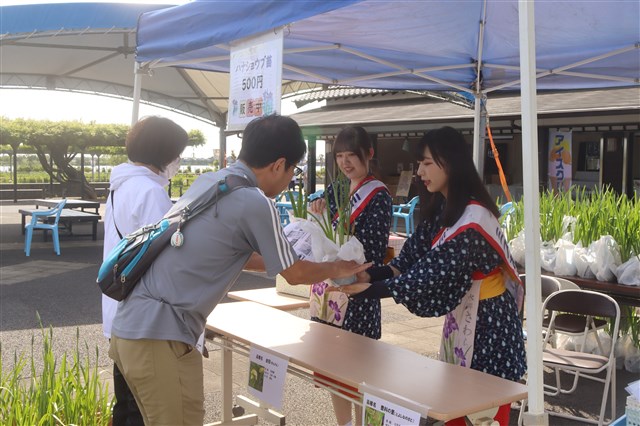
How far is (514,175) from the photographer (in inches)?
600

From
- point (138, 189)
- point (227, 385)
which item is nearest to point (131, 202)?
point (138, 189)

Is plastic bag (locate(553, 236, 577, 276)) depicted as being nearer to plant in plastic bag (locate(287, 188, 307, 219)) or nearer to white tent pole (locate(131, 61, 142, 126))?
plant in plastic bag (locate(287, 188, 307, 219))

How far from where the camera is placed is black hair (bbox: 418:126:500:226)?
2.45m

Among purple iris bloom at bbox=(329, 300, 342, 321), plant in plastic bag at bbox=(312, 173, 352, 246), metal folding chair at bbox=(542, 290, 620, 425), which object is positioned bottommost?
A: metal folding chair at bbox=(542, 290, 620, 425)

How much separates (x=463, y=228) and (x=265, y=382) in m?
1.03

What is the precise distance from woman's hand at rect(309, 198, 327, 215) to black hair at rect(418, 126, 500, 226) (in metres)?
0.77

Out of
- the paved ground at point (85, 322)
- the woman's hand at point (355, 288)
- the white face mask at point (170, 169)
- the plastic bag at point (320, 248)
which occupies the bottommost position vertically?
the paved ground at point (85, 322)

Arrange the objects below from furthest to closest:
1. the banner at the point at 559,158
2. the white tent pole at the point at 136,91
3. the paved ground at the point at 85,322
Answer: the banner at the point at 559,158 < the paved ground at the point at 85,322 < the white tent pole at the point at 136,91

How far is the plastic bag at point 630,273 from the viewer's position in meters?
4.39

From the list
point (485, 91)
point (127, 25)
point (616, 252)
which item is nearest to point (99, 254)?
point (127, 25)

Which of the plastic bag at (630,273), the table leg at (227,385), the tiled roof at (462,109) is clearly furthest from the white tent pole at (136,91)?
the tiled roof at (462,109)

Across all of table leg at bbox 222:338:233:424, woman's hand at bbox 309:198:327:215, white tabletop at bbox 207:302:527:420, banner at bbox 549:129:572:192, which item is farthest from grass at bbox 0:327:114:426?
banner at bbox 549:129:572:192

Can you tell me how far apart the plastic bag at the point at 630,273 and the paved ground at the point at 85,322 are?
2.73ft

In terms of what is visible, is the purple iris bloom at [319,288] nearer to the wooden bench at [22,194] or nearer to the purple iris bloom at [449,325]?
the purple iris bloom at [449,325]
